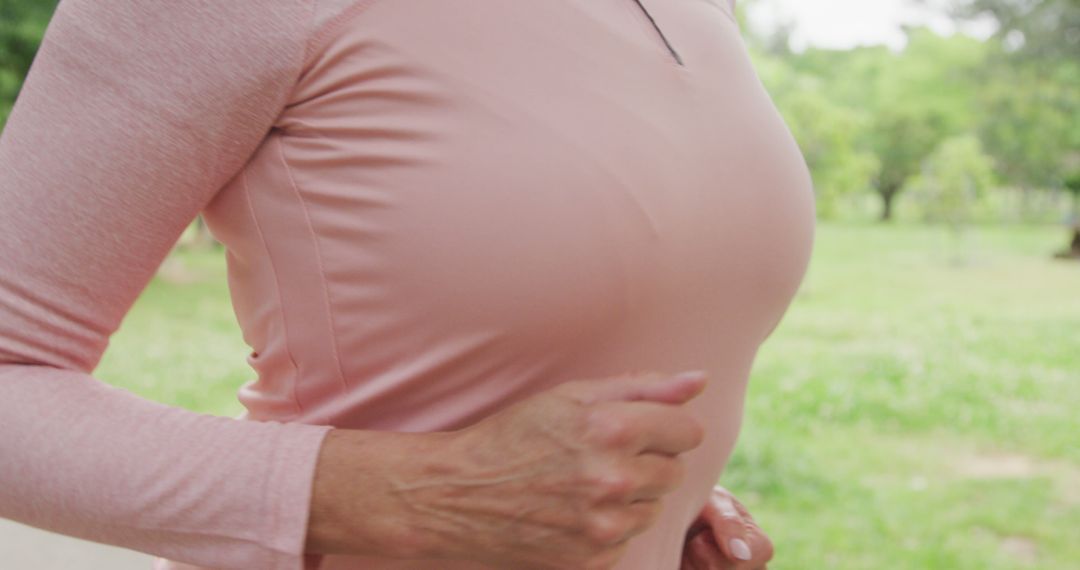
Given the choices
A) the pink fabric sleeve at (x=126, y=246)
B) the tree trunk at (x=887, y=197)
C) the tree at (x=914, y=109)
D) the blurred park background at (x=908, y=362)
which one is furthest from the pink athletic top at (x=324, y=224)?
the tree trunk at (x=887, y=197)

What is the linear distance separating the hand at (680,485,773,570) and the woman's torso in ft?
0.84

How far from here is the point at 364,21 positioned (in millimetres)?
743

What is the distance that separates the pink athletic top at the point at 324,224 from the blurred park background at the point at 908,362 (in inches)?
154

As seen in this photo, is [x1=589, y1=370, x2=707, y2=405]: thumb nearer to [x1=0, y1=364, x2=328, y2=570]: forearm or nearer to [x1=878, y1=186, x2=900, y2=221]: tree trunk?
[x1=0, y1=364, x2=328, y2=570]: forearm

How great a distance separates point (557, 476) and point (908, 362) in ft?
24.7

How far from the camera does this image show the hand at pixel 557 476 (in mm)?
732

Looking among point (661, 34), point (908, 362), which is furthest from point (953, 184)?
point (661, 34)

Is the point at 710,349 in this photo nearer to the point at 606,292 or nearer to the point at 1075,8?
the point at 606,292

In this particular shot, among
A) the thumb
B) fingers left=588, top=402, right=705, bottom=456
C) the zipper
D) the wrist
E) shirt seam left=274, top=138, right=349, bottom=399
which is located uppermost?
the zipper

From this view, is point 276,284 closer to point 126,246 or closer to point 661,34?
point 126,246

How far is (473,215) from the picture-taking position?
745 mm

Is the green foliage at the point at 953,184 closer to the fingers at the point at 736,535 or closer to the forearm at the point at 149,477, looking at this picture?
the fingers at the point at 736,535

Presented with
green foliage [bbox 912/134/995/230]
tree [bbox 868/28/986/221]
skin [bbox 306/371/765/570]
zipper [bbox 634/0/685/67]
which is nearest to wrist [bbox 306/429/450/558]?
skin [bbox 306/371/765/570]

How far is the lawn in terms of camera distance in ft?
15.5
